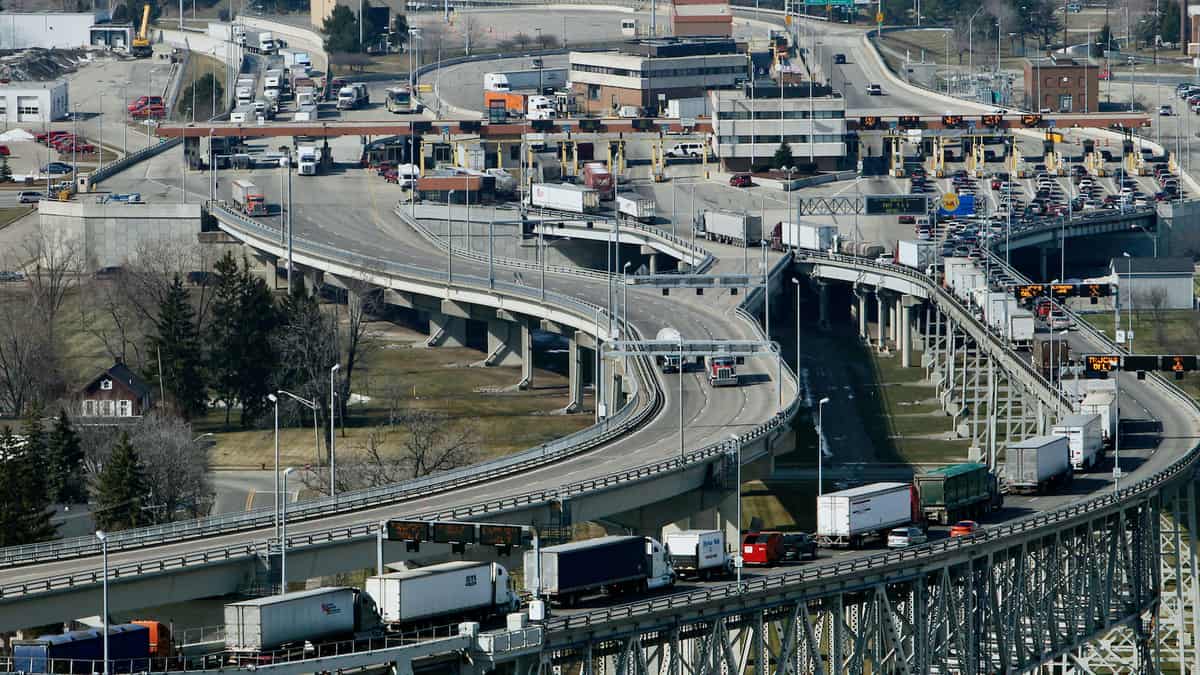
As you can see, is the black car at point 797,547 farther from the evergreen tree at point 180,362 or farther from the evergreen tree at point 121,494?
the evergreen tree at point 180,362

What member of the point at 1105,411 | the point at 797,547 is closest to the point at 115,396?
the point at 1105,411

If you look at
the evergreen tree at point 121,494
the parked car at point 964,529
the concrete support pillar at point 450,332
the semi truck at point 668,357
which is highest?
the parked car at point 964,529

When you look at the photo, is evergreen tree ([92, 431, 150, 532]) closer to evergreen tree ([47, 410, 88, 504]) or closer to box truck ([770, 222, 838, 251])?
evergreen tree ([47, 410, 88, 504])

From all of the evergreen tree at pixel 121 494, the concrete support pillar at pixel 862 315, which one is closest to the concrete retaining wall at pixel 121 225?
the concrete support pillar at pixel 862 315

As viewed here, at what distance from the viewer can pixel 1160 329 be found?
521ft

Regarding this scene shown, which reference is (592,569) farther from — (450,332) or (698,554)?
(450,332)

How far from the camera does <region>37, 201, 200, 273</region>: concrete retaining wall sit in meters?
185

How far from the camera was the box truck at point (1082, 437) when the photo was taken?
100562mm

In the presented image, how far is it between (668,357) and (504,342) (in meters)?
28.5

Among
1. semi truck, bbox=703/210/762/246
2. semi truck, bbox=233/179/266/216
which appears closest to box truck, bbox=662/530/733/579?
semi truck, bbox=703/210/762/246

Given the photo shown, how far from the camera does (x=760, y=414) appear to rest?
4589 inches

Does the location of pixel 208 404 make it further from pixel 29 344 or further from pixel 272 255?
pixel 272 255

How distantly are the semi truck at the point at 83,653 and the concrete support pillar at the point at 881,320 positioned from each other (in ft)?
339

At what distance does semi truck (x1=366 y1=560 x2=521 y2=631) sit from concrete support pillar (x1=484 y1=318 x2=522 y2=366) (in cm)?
8539
